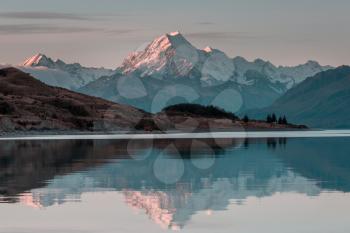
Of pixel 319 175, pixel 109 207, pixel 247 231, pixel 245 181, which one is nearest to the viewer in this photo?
pixel 247 231

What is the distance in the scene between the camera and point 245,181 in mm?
70438

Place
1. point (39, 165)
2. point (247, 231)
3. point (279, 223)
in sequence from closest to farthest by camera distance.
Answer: point (247, 231), point (279, 223), point (39, 165)

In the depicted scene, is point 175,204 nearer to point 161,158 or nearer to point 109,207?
point 109,207

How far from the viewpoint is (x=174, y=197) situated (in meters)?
57.9

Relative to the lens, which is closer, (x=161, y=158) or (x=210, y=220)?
(x=210, y=220)

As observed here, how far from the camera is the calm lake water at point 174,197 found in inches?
1786

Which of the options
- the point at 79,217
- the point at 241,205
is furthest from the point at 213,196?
the point at 79,217

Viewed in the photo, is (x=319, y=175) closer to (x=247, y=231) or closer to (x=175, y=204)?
(x=175, y=204)

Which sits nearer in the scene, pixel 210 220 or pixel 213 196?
pixel 210 220

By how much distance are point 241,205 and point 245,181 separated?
17084 mm

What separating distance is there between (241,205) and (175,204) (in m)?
4.21

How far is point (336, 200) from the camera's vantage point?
56.0m

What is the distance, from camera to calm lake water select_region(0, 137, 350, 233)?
45.4 m

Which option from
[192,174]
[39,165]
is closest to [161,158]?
[39,165]
